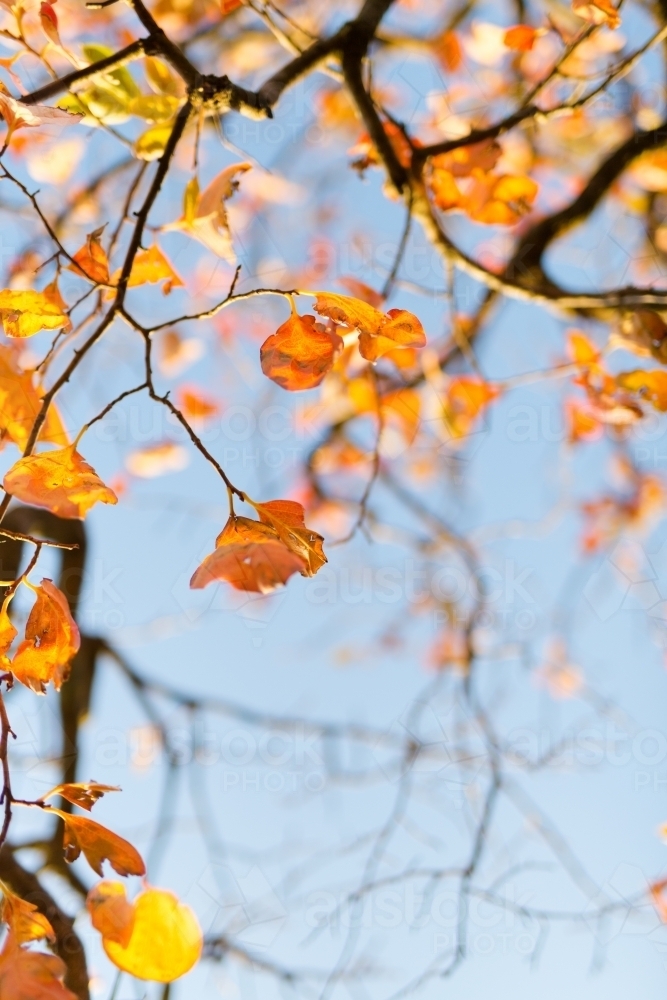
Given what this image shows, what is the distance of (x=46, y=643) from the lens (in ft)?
2.60

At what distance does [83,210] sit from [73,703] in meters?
1.26

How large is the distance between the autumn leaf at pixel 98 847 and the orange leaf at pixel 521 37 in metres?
1.35

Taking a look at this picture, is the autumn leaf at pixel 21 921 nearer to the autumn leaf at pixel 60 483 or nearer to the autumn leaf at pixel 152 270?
the autumn leaf at pixel 60 483

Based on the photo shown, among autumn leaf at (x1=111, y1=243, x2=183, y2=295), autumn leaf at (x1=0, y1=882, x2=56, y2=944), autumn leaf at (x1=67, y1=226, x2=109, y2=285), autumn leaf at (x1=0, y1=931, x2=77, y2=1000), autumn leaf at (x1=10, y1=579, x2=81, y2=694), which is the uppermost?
autumn leaf at (x1=111, y1=243, x2=183, y2=295)

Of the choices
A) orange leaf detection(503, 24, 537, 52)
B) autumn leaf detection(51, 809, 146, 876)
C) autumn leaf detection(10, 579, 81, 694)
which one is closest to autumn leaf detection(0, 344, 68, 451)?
autumn leaf detection(10, 579, 81, 694)

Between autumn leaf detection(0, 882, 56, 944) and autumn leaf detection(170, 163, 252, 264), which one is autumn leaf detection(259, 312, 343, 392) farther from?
autumn leaf detection(0, 882, 56, 944)

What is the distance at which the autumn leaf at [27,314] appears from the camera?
81 centimetres

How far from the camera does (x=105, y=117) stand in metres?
1.00

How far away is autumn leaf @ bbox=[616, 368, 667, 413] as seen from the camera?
119 centimetres

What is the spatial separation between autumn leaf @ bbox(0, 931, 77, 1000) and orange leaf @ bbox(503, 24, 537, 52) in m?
1.46

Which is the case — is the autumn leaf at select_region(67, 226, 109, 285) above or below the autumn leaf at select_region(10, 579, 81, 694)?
above

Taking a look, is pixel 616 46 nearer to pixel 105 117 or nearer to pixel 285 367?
pixel 105 117

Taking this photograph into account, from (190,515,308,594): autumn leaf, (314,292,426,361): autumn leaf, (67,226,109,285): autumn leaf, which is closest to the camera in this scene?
(190,515,308,594): autumn leaf

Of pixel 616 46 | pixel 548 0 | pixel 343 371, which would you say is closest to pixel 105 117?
pixel 343 371
